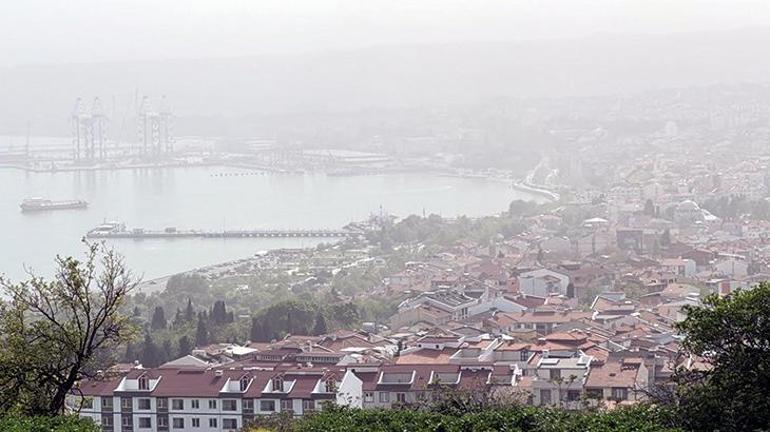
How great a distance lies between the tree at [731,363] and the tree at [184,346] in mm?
5441

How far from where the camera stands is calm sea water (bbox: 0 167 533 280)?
2108cm

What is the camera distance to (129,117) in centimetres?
4888

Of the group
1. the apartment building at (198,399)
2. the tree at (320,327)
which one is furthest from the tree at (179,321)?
the apartment building at (198,399)

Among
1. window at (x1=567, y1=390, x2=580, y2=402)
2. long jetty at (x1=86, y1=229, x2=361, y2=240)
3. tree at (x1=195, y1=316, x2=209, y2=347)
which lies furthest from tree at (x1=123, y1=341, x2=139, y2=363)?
long jetty at (x1=86, y1=229, x2=361, y2=240)

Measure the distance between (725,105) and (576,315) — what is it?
87.5 ft

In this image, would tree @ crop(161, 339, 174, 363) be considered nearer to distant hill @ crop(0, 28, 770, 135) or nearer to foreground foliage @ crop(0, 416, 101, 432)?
foreground foliage @ crop(0, 416, 101, 432)

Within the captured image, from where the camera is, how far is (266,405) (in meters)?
7.21

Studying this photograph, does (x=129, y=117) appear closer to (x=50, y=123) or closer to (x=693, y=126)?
(x=50, y=123)

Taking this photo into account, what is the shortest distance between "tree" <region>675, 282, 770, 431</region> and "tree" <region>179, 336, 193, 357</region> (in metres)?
5.44

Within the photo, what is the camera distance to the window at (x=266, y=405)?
23.6ft

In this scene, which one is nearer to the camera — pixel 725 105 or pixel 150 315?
pixel 150 315

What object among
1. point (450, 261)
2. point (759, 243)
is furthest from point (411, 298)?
point (759, 243)

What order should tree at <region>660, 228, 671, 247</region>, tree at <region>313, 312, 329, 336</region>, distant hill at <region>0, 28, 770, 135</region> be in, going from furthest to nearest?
1. distant hill at <region>0, 28, 770, 135</region>
2. tree at <region>660, 228, 671, 247</region>
3. tree at <region>313, 312, 329, 336</region>

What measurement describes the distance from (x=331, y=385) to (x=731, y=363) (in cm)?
352
